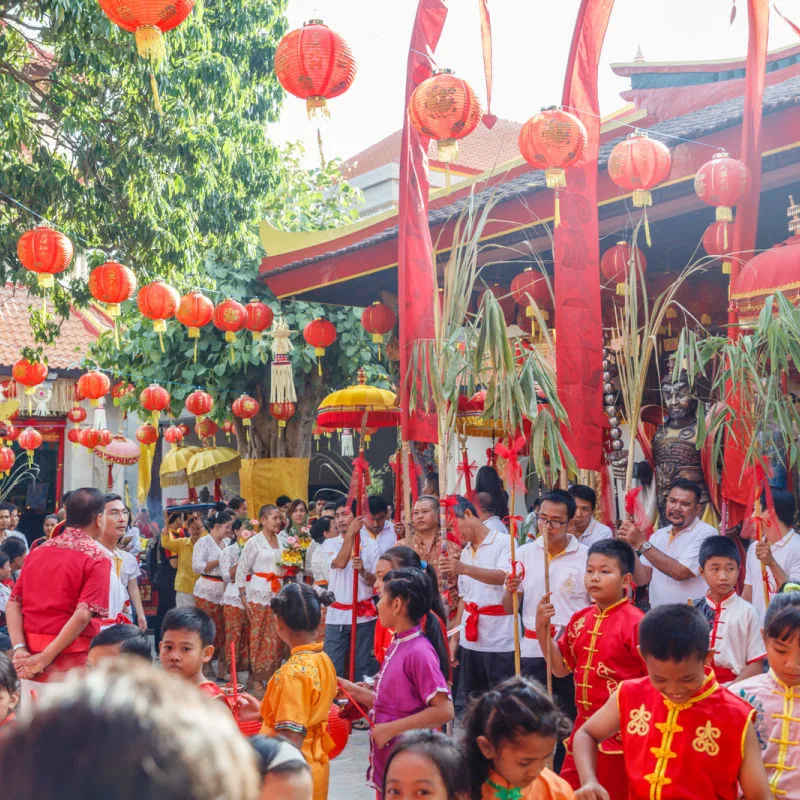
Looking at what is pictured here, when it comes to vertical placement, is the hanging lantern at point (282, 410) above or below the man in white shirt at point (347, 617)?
above

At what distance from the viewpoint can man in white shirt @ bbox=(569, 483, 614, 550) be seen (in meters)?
6.12

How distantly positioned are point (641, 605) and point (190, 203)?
561 centimetres

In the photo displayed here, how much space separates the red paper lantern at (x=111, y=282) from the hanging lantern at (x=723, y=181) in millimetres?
4805

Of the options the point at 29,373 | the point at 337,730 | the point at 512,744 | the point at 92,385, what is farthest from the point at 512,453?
the point at 92,385

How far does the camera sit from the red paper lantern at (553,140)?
6055mm

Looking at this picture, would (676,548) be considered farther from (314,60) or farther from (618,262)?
(314,60)

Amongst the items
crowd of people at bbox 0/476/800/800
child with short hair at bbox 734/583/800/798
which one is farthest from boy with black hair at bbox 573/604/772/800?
child with short hair at bbox 734/583/800/798

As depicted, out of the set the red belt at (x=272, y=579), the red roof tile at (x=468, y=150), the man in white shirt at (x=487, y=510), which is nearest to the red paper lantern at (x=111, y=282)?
the red belt at (x=272, y=579)

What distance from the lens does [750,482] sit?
18.6 ft

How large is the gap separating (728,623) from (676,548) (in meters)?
1.39

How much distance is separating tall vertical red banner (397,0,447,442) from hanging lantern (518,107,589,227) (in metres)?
0.91

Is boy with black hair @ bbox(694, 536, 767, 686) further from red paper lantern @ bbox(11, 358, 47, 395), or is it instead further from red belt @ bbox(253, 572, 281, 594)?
red paper lantern @ bbox(11, 358, 47, 395)

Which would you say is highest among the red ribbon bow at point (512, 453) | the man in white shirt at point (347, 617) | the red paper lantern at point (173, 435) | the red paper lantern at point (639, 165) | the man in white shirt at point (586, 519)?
the red paper lantern at point (639, 165)

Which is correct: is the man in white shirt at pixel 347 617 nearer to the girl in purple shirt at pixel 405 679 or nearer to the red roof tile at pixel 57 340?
the girl in purple shirt at pixel 405 679
